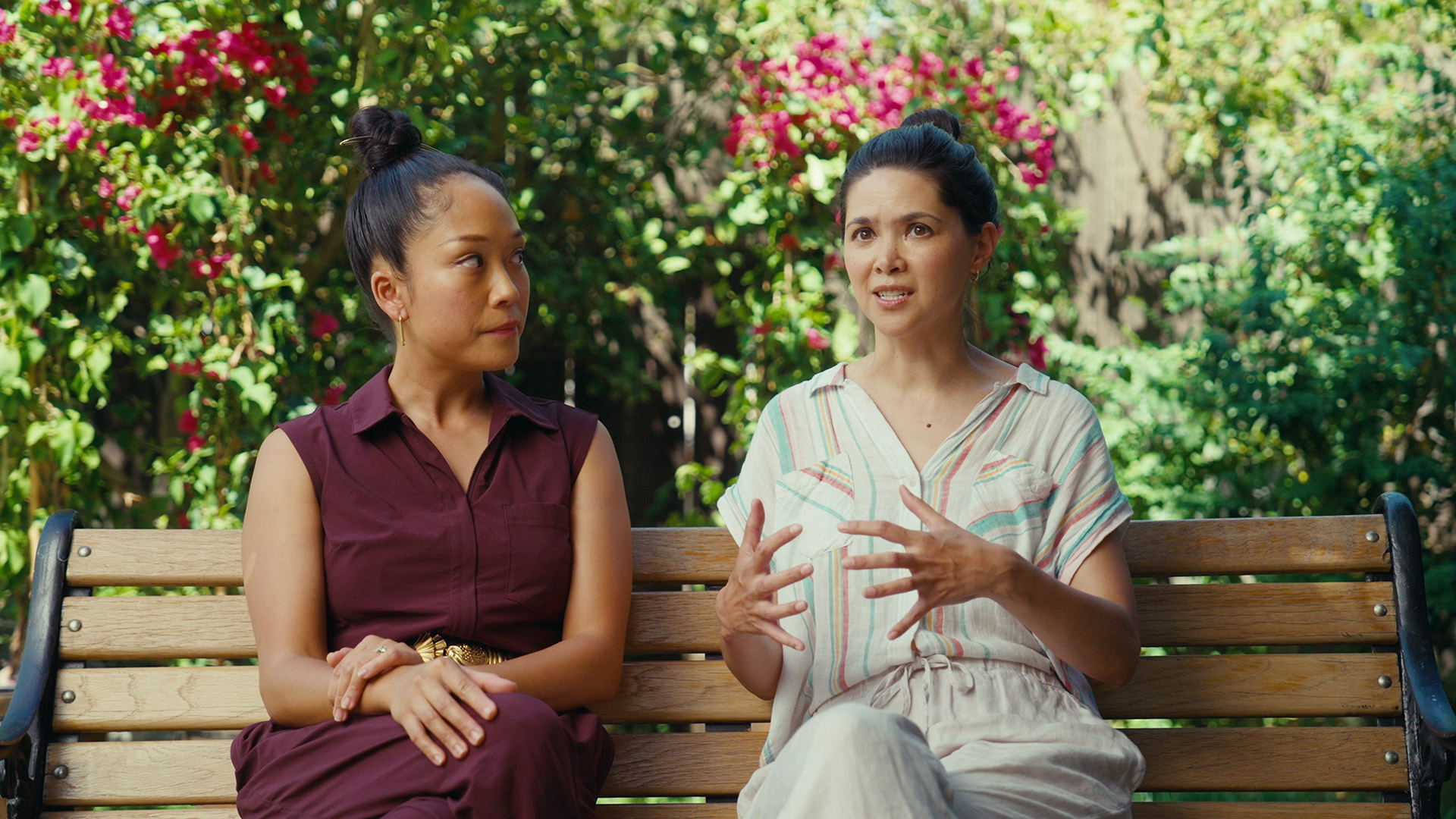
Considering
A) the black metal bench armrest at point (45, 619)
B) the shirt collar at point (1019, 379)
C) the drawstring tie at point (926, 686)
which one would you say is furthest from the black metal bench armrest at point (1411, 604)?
the black metal bench armrest at point (45, 619)

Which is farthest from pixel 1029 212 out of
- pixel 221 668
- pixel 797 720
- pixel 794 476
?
pixel 221 668

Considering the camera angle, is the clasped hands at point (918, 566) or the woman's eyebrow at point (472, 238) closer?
the clasped hands at point (918, 566)

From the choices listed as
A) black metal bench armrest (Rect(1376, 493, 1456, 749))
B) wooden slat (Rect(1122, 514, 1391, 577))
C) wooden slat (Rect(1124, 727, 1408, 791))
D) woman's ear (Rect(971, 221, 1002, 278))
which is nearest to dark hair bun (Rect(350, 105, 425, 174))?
woman's ear (Rect(971, 221, 1002, 278))

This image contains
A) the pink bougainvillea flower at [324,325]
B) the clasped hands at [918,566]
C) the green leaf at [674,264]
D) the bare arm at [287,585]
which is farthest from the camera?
the green leaf at [674,264]

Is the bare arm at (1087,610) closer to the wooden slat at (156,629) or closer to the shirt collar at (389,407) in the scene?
the shirt collar at (389,407)

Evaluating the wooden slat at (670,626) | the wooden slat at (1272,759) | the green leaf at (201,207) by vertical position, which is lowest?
the wooden slat at (1272,759)

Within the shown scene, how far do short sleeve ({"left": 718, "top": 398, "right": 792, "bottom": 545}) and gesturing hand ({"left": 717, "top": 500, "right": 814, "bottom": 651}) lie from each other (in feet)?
0.90

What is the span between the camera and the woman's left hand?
1827 millimetres

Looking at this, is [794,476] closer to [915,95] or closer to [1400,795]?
[1400,795]

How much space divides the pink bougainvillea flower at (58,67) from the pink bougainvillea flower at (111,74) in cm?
8

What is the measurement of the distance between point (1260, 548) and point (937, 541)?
94 cm

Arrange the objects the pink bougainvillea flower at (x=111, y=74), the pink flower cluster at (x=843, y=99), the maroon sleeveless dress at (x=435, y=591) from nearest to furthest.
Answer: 1. the maroon sleeveless dress at (x=435, y=591)
2. the pink bougainvillea flower at (x=111, y=74)
3. the pink flower cluster at (x=843, y=99)

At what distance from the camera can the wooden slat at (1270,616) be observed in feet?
7.52

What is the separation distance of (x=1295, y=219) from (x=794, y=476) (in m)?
2.30
